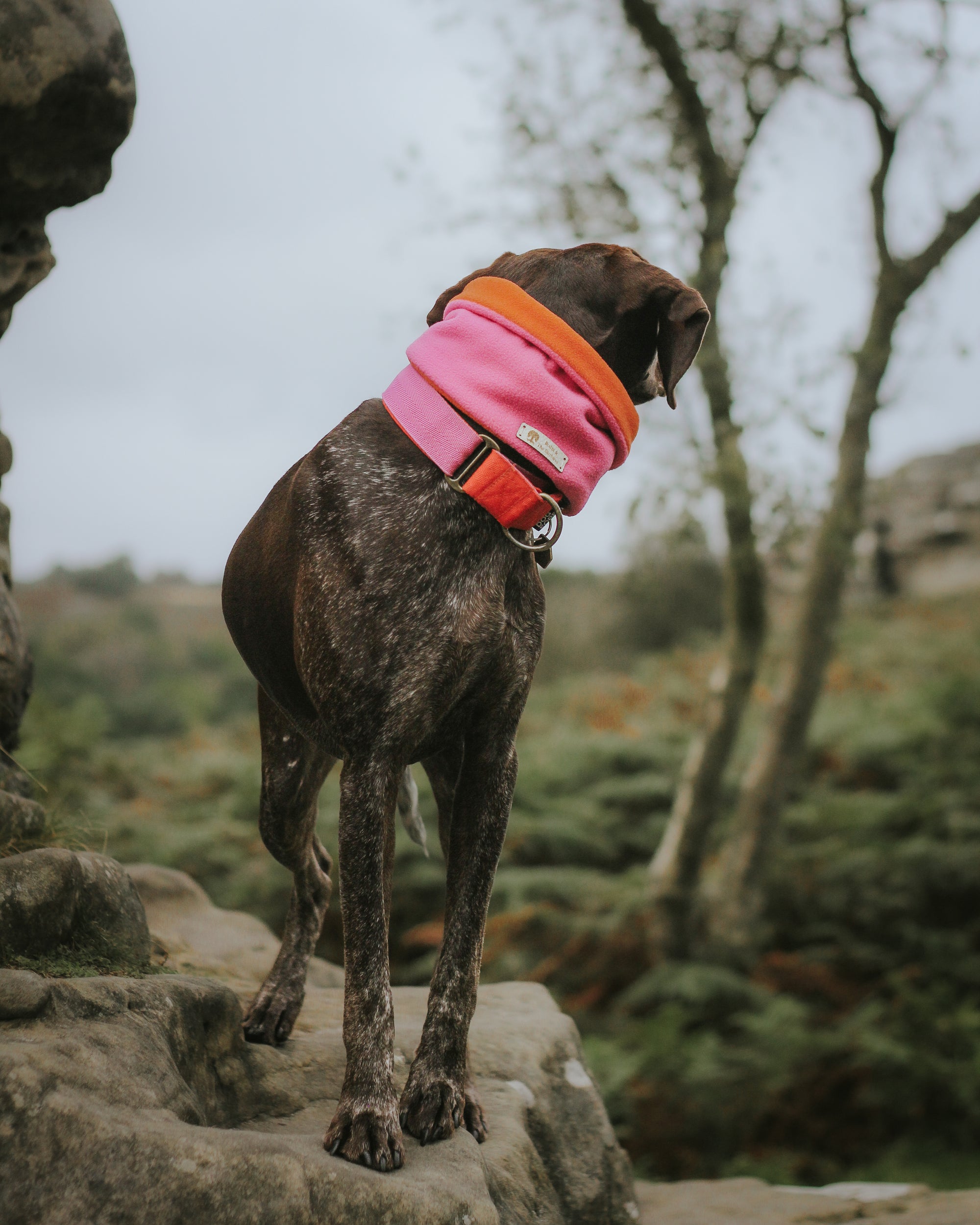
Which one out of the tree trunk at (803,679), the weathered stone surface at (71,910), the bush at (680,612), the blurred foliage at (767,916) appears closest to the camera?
the weathered stone surface at (71,910)

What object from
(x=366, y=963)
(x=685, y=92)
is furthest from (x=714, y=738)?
(x=366, y=963)

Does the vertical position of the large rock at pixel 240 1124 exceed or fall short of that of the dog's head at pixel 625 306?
it falls short

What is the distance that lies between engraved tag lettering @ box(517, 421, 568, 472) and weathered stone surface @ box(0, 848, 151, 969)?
178 centimetres

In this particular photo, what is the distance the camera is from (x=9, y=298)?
4.09 m

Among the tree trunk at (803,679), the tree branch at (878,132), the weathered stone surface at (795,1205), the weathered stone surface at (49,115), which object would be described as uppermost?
the tree branch at (878,132)

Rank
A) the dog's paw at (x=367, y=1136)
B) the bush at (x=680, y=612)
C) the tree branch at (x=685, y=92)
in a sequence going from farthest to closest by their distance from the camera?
the bush at (x=680, y=612) → the tree branch at (x=685, y=92) → the dog's paw at (x=367, y=1136)

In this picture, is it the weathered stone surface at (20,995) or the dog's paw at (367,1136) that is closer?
the weathered stone surface at (20,995)

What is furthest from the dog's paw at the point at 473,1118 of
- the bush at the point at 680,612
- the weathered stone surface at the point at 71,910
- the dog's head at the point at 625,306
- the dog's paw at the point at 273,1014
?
the bush at the point at 680,612

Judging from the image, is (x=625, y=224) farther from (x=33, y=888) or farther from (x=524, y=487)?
(x=33, y=888)

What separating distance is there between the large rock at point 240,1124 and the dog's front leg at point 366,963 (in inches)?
5.1

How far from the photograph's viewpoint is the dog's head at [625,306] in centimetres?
290

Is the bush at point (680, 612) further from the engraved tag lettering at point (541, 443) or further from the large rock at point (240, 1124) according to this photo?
the engraved tag lettering at point (541, 443)

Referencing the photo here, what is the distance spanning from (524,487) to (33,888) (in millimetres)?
1737

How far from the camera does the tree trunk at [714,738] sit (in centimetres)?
792
